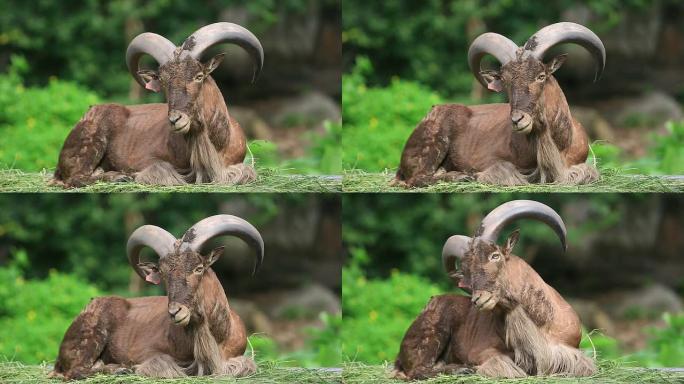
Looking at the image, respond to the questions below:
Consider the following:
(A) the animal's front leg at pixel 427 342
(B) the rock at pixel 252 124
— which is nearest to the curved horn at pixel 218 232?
(A) the animal's front leg at pixel 427 342

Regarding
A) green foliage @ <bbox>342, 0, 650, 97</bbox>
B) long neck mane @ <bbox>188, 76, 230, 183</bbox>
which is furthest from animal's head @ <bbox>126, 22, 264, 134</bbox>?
green foliage @ <bbox>342, 0, 650, 97</bbox>

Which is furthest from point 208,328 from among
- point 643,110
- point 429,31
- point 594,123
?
point 643,110

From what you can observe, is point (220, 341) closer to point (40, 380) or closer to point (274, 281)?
point (40, 380)

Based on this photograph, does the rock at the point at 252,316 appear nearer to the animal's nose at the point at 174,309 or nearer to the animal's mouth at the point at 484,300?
the animal's nose at the point at 174,309

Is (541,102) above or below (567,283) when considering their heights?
above

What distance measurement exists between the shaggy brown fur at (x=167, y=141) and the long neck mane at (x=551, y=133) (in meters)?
2.57

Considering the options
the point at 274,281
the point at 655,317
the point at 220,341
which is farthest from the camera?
the point at 655,317

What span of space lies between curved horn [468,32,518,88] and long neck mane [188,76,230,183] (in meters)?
2.21

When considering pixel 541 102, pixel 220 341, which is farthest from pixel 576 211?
pixel 220 341

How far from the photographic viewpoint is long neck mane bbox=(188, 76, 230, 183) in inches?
514

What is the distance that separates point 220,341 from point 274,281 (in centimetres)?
439

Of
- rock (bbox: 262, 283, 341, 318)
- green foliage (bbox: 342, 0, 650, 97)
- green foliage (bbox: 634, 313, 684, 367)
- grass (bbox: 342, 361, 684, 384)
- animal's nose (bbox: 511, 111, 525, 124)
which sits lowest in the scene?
green foliage (bbox: 634, 313, 684, 367)

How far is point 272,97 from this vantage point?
17.6m

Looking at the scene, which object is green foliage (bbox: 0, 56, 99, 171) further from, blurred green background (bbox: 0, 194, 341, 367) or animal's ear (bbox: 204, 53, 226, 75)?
animal's ear (bbox: 204, 53, 226, 75)
